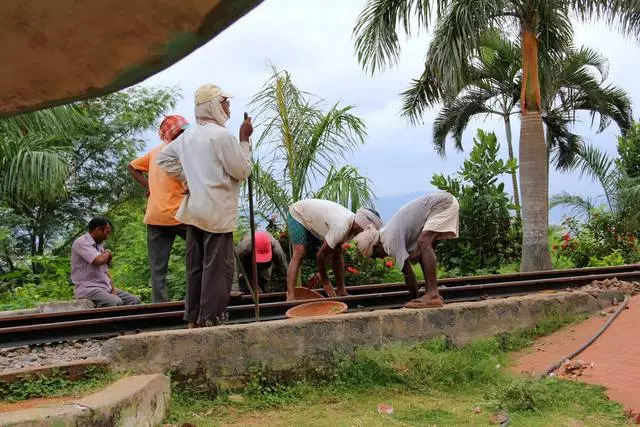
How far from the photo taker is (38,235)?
1767 centimetres

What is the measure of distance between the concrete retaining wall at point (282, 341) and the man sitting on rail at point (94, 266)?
10.1ft

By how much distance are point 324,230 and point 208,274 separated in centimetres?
225

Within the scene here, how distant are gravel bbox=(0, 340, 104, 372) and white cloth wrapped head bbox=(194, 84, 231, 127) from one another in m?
1.88

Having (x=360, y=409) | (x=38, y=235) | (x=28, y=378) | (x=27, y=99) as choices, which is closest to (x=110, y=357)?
(x=28, y=378)

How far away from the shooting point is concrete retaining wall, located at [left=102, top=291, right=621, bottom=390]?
186 inches

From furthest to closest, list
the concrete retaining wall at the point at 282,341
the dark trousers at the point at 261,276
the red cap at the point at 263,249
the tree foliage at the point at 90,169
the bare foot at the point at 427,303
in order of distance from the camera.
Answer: the tree foliage at the point at 90,169 < the dark trousers at the point at 261,276 < the red cap at the point at 263,249 < the bare foot at the point at 427,303 < the concrete retaining wall at the point at 282,341

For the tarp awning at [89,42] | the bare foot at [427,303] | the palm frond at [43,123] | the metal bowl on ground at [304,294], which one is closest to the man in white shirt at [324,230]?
the metal bowl on ground at [304,294]

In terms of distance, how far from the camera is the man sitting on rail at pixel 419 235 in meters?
6.28

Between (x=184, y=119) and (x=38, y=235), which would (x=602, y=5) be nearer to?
(x=184, y=119)

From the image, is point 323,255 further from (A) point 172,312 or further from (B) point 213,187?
(B) point 213,187

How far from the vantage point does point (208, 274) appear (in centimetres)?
530

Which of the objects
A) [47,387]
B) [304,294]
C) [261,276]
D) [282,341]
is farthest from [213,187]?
[261,276]

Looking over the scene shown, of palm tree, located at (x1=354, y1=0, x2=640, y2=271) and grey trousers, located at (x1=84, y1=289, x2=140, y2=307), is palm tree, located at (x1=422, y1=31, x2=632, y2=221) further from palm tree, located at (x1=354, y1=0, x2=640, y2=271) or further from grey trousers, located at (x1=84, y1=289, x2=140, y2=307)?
grey trousers, located at (x1=84, y1=289, x2=140, y2=307)

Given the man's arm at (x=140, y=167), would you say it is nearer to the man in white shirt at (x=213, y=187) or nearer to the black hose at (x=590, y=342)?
the man in white shirt at (x=213, y=187)
